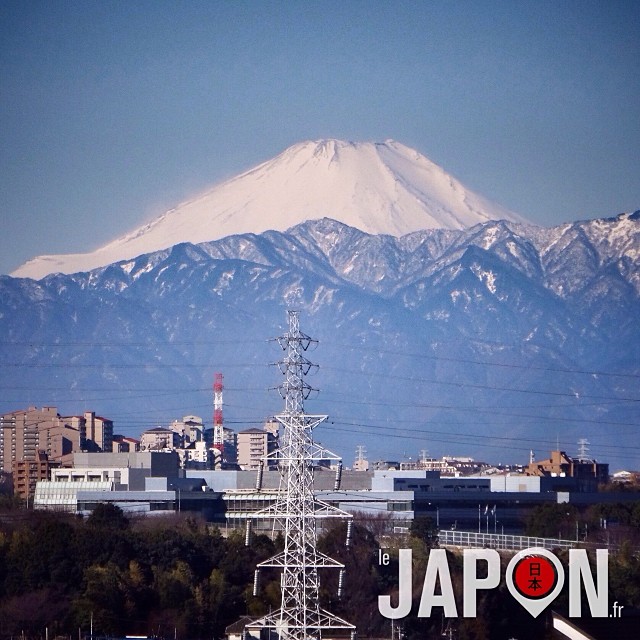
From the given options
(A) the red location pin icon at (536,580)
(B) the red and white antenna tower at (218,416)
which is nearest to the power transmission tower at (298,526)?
(A) the red location pin icon at (536,580)

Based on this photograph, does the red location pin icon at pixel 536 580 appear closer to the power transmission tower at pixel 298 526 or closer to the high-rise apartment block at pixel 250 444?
the power transmission tower at pixel 298 526

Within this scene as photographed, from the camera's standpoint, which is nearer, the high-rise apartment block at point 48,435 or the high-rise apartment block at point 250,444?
the high-rise apartment block at point 48,435

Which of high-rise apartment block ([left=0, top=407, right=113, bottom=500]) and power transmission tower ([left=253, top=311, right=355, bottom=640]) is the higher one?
high-rise apartment block ([left=0, top=407, right=113, bottom=500])

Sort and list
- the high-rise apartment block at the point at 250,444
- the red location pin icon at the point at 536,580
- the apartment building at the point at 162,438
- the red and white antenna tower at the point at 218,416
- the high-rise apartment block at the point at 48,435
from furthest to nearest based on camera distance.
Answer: the high-rise apartment block at the point at 250,444 → the apartment building at the point at 162,438 → the red and white antenna tower at the point at 218,416 → the high-rise apartment block at the point at 48,435 → the red location pin icon at the point at 536,580

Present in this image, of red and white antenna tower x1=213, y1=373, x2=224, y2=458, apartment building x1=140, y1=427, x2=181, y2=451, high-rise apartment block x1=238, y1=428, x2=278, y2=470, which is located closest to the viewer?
red and white antenna tower x1=213, y1=373, x2=224, y2=458

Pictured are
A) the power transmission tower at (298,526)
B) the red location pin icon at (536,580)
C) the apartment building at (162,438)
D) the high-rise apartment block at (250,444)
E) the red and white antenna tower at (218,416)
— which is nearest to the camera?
the red location pin icon at (536,580)

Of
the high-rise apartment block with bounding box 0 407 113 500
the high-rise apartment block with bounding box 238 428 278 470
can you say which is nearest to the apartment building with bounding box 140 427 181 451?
the high-rise apartment block with bounding box 238 428 278 470

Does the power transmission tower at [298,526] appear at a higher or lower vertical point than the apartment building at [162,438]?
lower

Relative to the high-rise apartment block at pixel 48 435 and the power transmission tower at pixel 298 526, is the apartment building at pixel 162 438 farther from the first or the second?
the power transmission tower at pixel 298 526

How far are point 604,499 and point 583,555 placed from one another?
6070 cm

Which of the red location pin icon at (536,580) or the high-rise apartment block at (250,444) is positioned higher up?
the high-rise apartment block at (250,444)

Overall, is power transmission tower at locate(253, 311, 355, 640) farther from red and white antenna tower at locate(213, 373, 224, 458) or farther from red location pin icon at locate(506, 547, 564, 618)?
red and white antenna tower at locate(213, 373, 224, 458)

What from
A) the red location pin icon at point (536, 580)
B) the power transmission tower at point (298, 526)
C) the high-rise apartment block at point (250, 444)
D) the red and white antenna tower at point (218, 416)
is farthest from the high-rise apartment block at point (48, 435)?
the red location pin icon at point (536, 580)

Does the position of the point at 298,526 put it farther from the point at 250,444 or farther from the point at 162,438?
the point at 250,444
